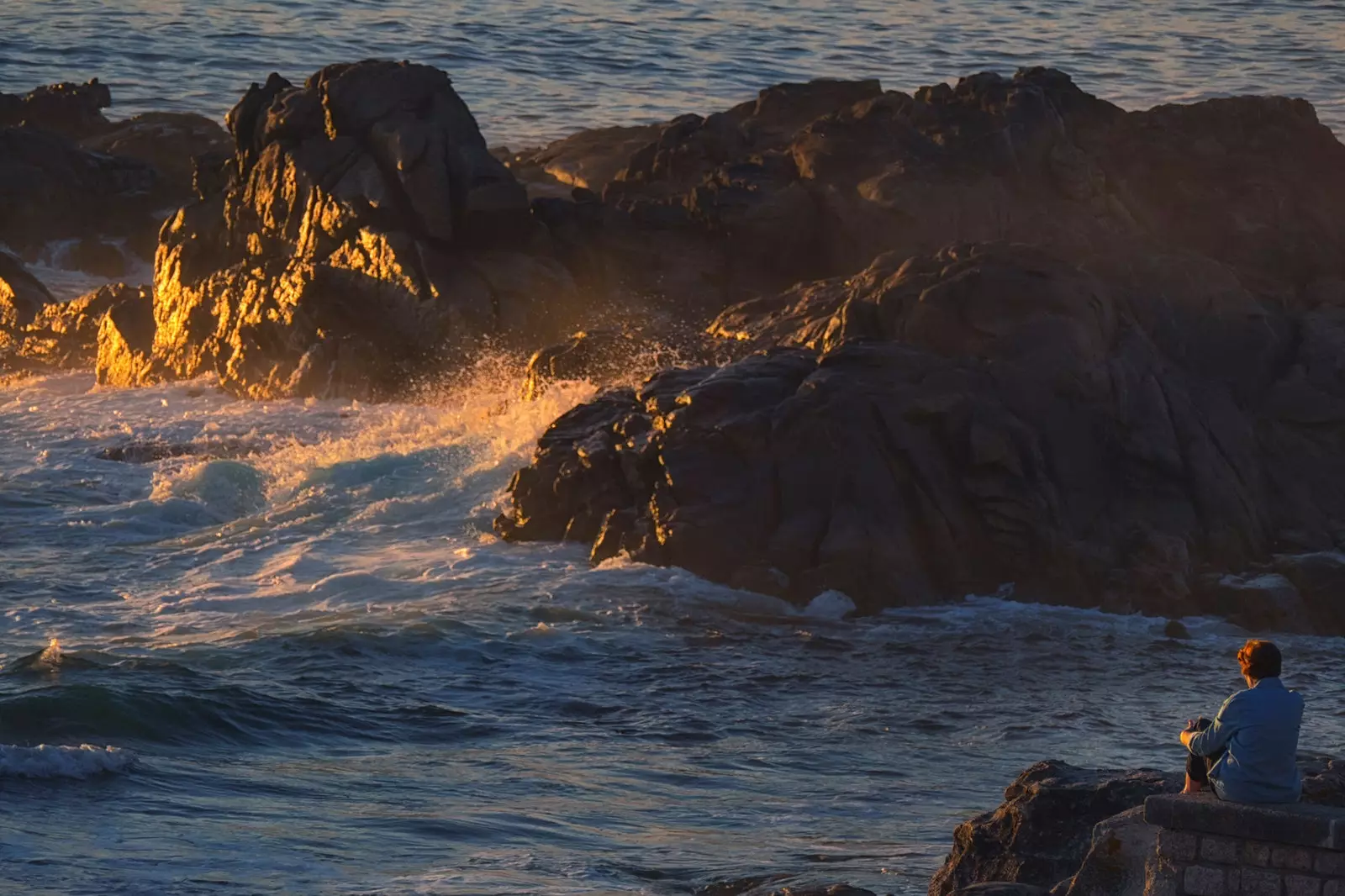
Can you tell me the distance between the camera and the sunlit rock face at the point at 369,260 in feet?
80.4

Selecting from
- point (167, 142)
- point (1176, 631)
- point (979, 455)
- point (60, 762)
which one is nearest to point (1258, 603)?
point (1176, 631)

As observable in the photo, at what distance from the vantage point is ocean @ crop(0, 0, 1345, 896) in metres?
11.5

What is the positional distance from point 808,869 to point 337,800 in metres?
2.98

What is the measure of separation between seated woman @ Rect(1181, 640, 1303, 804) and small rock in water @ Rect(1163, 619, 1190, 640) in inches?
357

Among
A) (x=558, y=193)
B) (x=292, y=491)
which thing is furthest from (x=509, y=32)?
(x=292, y=491)

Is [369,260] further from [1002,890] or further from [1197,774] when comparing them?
[1197,774]

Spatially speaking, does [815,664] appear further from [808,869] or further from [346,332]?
[346,332]

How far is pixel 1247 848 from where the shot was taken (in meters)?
7.93

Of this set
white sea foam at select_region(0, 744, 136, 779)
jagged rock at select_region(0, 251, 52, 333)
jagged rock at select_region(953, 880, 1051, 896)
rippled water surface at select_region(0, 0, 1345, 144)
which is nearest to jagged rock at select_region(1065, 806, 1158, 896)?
jagged rock at select_region(953, 880, 1051, 896)

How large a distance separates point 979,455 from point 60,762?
8446mm

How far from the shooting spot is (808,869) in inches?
434

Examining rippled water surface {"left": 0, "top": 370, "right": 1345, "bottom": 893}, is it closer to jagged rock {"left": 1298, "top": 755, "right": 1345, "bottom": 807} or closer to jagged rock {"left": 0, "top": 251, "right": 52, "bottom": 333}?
jagged rock {"left": 1298, "top": 755, "right": 1345, "bottom": 807}

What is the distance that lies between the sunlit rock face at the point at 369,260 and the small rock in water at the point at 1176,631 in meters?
9.55

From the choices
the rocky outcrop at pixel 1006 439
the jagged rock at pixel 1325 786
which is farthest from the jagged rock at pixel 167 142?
the jagged rock at pixel 1325 786
